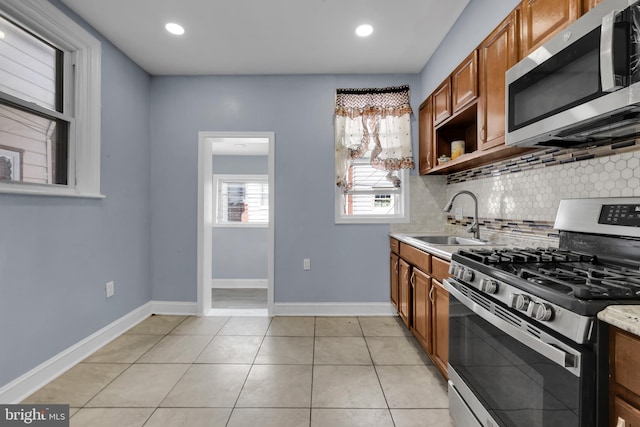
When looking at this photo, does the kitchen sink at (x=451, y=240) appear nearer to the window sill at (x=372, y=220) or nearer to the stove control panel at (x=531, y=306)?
the window sill at (x=372, y=220)

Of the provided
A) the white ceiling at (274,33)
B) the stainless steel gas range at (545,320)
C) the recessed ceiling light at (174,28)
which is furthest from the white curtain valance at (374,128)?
the stainless steel gas range at (545,320)

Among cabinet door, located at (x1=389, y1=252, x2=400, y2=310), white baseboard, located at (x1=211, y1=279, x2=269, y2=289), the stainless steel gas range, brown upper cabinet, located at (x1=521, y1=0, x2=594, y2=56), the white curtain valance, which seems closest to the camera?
the stainless steel gas range

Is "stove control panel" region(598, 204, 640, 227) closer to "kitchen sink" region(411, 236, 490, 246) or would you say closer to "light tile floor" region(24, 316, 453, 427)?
"kitchen sink" region(411, 236, 490, 246)

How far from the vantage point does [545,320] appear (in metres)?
1.00

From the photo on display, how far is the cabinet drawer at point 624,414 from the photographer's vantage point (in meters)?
0.78

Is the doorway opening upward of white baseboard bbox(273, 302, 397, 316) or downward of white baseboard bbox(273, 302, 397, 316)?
upward

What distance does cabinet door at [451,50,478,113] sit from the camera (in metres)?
2.16

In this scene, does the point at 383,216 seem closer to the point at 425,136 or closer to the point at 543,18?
the point at 425,136

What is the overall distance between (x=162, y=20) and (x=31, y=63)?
3.25ft

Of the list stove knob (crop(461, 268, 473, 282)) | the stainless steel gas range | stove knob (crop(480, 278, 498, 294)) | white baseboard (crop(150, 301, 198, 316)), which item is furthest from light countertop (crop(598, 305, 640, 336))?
white baseboard (crop(150, 301, 198, 316))

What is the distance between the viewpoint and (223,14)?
247cm

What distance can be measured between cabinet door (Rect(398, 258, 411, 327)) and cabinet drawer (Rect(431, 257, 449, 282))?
1.95 feet

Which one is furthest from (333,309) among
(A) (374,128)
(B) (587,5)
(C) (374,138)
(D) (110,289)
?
(B) (587,5)

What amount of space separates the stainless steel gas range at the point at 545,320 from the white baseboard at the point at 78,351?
262cm
